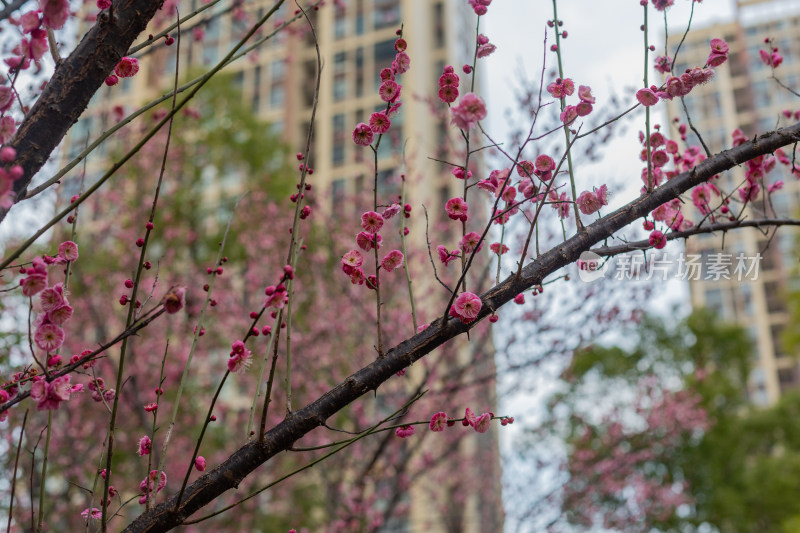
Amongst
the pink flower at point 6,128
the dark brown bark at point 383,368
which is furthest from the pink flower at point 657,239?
the pink flower at point 6,128

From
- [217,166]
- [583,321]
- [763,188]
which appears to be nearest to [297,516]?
[583,321]

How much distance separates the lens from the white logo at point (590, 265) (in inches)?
83.8

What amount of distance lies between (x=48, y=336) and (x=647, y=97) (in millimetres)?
1893

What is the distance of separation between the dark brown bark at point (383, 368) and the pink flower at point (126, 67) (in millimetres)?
1096

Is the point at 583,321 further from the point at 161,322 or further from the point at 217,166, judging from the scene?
the point at 217,166

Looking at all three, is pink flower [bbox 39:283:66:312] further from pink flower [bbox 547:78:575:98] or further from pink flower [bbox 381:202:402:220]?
pink flower [bbox 547:78:575:98]

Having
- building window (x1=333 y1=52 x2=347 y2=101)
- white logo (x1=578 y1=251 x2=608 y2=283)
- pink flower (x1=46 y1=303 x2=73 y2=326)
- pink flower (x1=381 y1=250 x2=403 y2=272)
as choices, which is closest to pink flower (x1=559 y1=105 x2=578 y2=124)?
white logo (x1=578 y1=251 x2=608 y2=283)

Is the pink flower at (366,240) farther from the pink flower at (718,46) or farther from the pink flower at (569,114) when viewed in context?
the pink flower at (718,46)

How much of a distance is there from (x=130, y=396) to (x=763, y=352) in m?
39.3

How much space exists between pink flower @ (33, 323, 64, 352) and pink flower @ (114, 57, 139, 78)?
767 mm

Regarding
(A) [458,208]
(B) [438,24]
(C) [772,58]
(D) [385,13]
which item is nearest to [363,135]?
(A) [458,208]

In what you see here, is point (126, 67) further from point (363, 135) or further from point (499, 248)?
point (499, 248)

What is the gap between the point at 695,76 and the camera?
2293mm

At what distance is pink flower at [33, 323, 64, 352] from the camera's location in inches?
67.9
